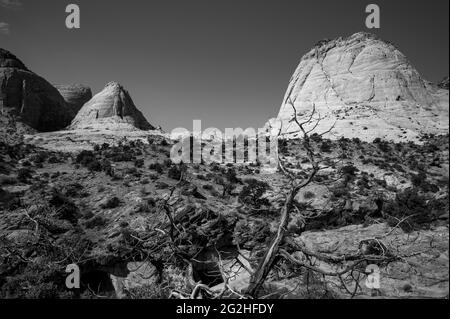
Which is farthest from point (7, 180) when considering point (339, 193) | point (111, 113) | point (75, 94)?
point (75, 94)

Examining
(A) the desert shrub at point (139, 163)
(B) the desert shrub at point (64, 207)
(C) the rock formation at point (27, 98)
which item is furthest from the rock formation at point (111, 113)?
(B) the desert shrub at point (64, 207)

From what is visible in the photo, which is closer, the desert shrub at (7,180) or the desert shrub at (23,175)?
the desert shrub at (7,180)

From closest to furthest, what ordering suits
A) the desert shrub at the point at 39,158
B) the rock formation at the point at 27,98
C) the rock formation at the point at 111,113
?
1. the desert shrub at the point at 39,158
2. the rock formation at the point at 27,98
3. the rock formation at the point at 111,113

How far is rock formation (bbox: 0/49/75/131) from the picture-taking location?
4722 cm

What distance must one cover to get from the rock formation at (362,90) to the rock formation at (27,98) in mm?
42795

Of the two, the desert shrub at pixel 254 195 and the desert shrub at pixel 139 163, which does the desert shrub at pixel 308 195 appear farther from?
the desert shrub at pixel 139 163

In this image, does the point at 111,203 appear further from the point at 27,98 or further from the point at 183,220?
the point at 27,98

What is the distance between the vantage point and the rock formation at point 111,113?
53938 millimetres

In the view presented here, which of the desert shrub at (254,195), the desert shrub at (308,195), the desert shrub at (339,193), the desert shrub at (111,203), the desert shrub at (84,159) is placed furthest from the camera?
the desert shrub at (84,159)

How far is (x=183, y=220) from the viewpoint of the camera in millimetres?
12859

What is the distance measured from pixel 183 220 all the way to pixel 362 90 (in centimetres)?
5220
